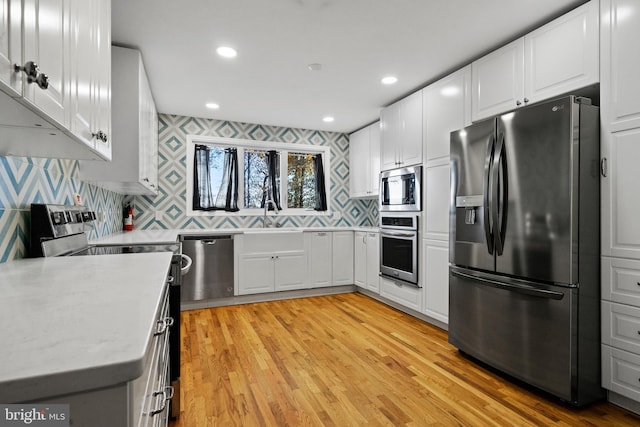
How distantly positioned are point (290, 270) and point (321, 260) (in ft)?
1.51

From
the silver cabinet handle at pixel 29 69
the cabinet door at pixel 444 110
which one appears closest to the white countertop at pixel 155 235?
the cabinet door at pixel 444 110

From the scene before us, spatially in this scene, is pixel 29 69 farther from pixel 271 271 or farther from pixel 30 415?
pixel 271 271

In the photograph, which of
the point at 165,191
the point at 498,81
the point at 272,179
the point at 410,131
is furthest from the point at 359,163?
the point at 165,191

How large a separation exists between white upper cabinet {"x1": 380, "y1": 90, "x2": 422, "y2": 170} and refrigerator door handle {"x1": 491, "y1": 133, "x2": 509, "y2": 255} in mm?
1204

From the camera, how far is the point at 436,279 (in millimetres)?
3195

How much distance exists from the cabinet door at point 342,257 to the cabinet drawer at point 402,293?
0.73m

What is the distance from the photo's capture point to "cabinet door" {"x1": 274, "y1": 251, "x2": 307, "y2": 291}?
14.2 ft

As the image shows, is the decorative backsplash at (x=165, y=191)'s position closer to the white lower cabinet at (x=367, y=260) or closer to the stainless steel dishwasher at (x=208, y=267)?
the stainless steel dishwasher at (x=208, y=267)

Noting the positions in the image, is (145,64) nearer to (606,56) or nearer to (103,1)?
(103,1)

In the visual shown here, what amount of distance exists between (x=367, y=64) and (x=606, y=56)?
1.66m

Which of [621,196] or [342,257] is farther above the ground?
[621,196]

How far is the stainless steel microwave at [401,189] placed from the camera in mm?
3434

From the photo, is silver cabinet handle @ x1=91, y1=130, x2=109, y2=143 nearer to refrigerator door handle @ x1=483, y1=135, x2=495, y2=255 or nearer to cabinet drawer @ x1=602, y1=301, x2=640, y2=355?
refrigerator door handle @ x1=483, y1=135, x2=495, y2=255

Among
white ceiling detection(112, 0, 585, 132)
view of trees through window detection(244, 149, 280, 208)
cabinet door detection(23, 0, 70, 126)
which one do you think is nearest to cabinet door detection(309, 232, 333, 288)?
Result: view of trees through window detection(244, 149, 280, 208)
